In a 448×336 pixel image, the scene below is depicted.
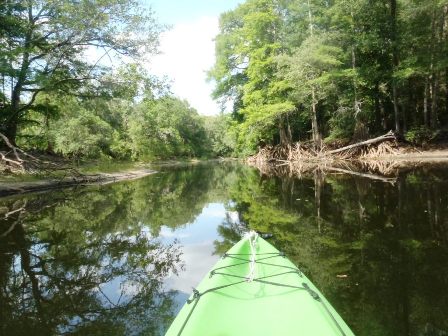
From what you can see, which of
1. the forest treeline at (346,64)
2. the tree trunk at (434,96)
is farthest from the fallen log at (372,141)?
the tree trunk at (434,96)

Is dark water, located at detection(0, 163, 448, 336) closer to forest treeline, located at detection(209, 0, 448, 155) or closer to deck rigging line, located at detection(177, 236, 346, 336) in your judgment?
deck rigging line, located at detection(177, 236, 346, 336)

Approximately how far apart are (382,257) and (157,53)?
17850mm

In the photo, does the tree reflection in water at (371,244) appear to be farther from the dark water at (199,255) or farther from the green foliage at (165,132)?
the green foliage at (165,132)

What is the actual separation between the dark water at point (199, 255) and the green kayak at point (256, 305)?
66 cm

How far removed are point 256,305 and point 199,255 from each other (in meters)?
3.27

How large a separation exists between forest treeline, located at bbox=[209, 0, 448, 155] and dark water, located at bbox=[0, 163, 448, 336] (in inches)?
529

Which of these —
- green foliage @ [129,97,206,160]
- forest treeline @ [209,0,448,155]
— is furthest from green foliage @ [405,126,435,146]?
green foliage @ [129,97,206,160]

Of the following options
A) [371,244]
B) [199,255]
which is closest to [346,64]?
[371,244]

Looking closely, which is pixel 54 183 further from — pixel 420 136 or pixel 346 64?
pixel 420 136

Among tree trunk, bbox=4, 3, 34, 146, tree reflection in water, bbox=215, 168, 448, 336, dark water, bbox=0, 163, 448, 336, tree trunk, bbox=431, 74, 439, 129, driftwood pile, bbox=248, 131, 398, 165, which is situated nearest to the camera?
tree reflection in water, bbox=215, 168, 448, 336

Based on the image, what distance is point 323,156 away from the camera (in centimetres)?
2620

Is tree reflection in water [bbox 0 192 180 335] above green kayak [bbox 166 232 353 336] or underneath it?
underneath

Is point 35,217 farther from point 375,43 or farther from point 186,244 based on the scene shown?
point 375,43

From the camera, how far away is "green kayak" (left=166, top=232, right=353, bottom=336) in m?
2.47
